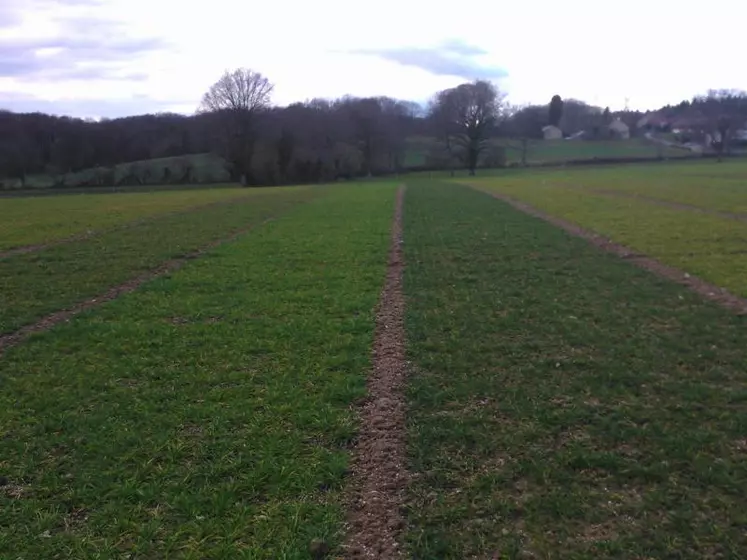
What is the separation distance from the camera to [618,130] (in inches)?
5763

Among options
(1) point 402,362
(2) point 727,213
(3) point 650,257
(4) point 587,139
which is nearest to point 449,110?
(4) point 587,139

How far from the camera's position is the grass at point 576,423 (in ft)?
13.3

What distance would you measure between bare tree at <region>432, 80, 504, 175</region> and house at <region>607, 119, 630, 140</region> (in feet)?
172

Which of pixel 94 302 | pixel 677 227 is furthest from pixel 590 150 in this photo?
pixel 94 302

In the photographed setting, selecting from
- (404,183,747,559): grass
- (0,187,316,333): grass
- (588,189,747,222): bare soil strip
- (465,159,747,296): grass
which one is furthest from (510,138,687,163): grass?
(404,183,747,559): grass

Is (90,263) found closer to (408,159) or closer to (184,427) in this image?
(184,427)

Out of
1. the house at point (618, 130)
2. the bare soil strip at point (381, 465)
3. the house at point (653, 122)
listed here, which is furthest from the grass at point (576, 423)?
A: the house at point (653, 122)

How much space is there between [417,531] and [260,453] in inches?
63.0

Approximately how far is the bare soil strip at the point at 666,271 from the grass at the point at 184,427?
566 cm

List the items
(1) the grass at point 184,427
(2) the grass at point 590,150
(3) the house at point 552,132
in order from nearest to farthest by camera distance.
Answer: (1) the grass at point 184,427 → (2) the grass at point 590,150 → (3) the house at point 552,132

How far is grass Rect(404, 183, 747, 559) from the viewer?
160 inches

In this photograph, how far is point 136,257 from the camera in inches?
642

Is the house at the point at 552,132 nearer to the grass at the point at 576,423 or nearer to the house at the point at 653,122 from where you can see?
the house at the point at 653,122

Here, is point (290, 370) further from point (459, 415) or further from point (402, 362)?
point (459, 415)
